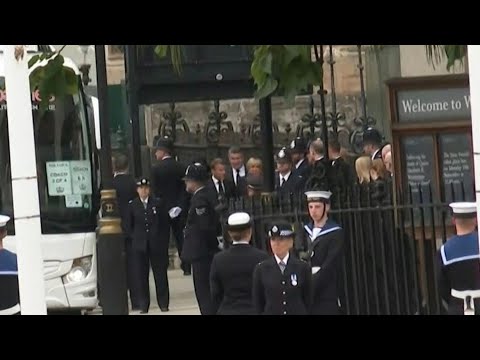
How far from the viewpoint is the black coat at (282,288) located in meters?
9.68

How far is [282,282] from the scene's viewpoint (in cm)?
974

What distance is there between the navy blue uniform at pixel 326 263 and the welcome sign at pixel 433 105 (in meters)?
1.55

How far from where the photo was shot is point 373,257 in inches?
451

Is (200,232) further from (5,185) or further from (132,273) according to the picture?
(5,185)

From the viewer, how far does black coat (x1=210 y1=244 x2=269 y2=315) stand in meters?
10.2

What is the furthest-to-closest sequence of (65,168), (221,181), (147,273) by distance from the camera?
(221,181) → (65,168) → (147,273)

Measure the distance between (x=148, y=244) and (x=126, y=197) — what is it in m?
0.79

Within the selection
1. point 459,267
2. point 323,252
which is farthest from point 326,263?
point 459,267

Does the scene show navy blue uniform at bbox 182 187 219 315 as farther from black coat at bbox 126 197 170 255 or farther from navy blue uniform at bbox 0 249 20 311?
navy blue uniform at bbox 0 249 20 311

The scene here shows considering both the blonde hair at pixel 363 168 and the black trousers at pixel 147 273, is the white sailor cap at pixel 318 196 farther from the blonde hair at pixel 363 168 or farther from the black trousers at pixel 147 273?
the black trousers at pixel 147 273
